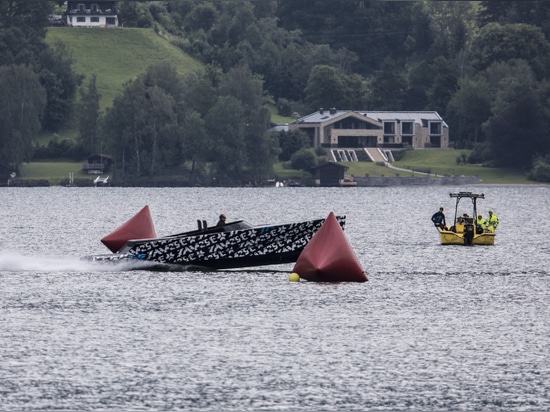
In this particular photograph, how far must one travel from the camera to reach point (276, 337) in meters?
58.4

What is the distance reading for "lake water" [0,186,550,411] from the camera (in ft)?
156

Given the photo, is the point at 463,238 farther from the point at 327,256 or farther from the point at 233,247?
the point at 327,256

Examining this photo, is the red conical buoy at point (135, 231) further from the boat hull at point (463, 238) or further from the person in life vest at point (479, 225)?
the person in life vest at point (479, 225)

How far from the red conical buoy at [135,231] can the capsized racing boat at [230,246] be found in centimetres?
1459

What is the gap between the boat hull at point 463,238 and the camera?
102 metres

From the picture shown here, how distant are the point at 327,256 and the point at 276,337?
1464 centimetres

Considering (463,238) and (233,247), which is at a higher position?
(233,247)

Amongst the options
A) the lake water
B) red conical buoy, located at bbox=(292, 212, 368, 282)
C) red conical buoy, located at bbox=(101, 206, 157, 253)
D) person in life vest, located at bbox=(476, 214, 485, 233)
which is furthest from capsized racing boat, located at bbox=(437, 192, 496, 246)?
red conical buoy, located at bbox=(292, 212, 368, 282)

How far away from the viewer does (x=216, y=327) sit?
199 feet

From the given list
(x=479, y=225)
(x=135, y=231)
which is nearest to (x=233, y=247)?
(x=135, y=231)

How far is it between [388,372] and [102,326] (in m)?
14.9

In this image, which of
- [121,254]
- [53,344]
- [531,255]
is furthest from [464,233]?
[53,344]

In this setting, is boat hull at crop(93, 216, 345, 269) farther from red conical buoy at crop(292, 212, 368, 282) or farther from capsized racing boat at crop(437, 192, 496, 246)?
capsized racing boat at crop(437, 192, 496, 246)

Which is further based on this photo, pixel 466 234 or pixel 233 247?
pixel 466 234
